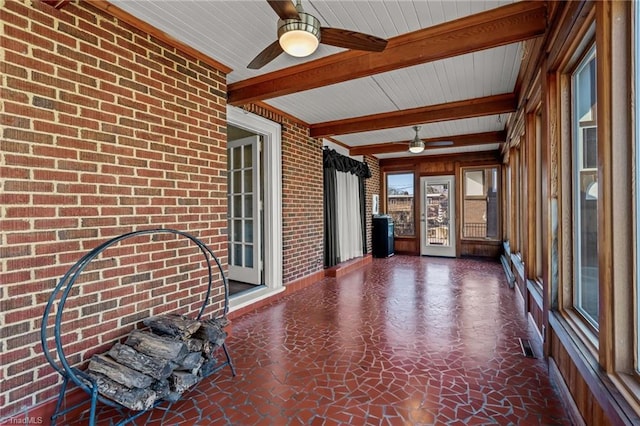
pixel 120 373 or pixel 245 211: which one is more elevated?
pixel 245 211

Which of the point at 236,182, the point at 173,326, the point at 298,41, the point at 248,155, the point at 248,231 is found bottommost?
the point at 173,326

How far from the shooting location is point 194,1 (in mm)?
1984

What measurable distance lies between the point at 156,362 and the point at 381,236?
20.1 ft

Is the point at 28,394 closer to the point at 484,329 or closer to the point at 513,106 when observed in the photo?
the point at 484,329

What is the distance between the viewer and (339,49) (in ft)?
8.48

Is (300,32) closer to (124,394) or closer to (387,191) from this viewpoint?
(124,394)

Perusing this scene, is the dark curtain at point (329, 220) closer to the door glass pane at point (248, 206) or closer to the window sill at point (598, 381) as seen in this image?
the door glass pane at point (248, 206)

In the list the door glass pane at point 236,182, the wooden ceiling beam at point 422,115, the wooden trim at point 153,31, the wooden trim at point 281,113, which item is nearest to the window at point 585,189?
the wooden ceiling beam at point 422,115

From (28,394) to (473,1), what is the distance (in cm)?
346

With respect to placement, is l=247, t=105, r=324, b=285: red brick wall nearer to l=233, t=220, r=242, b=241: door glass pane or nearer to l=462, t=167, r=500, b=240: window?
Result: l=233, t=220, r=242, b=241: door glass pane

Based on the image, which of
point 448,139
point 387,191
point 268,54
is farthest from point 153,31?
point 387,191

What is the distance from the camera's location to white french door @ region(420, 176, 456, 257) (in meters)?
7.51

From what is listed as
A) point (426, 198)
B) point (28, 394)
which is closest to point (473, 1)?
point (28, 394)

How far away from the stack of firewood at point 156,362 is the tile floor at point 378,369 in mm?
140
